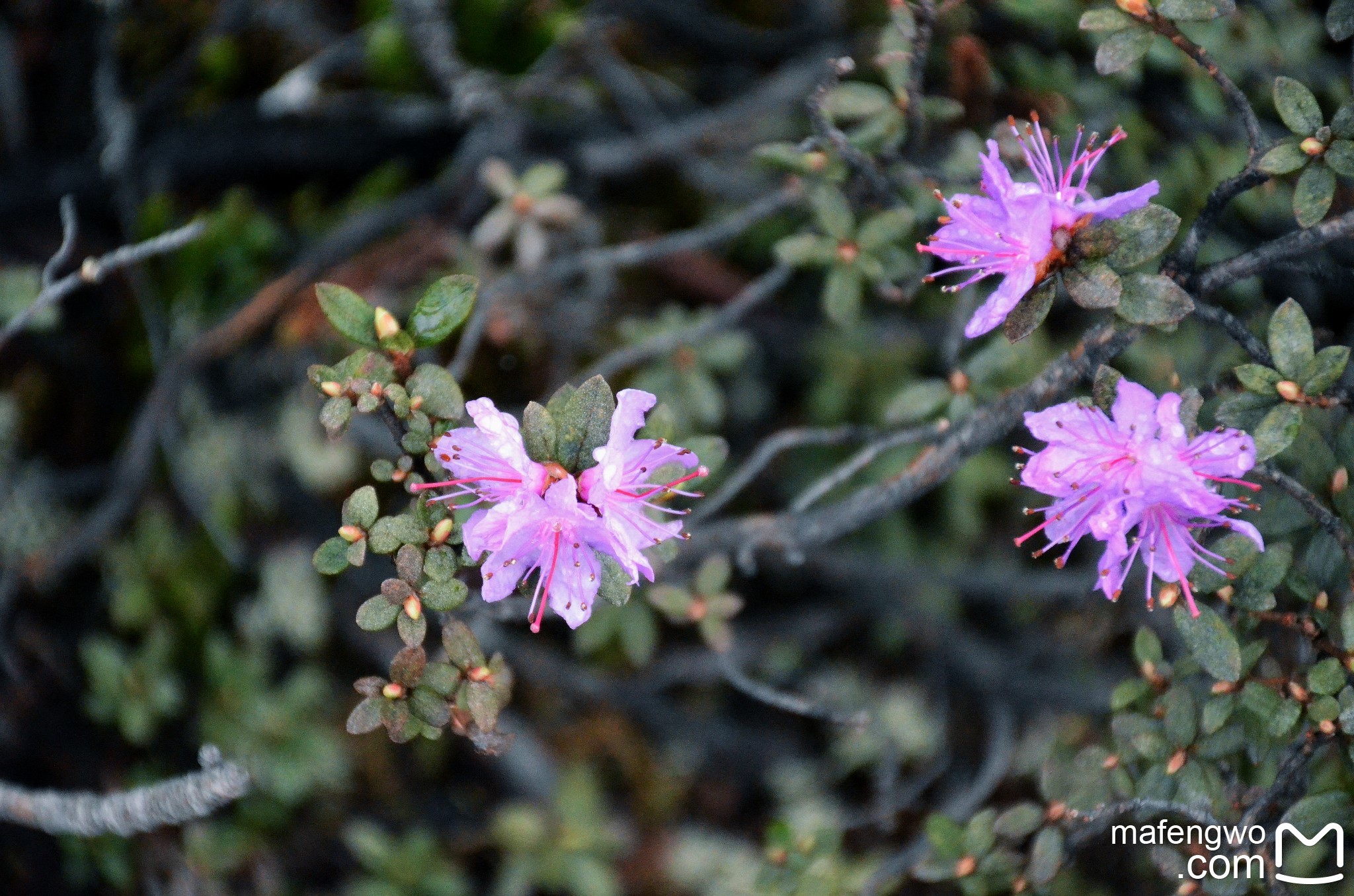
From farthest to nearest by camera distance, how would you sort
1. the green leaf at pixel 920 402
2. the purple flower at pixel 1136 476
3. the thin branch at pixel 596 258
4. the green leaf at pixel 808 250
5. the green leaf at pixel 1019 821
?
1. the thin branch at pixel 596 258
2. the green leaf at pixel 808 250
3. the green leaf at pixel 920 402
4. the green leaf at pixel 1019 821
5. the purple flower at pixel 1136 476

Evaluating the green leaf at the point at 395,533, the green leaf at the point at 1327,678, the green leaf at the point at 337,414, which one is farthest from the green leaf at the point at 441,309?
the green leaf at the point at 1327,678

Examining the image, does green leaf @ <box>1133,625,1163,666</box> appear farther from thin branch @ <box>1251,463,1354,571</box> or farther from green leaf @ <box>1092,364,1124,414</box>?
green leaf @ <box>1092,364,1124,414</box>

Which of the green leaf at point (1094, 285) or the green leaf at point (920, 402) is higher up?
the green leaf at point (1094, 285)

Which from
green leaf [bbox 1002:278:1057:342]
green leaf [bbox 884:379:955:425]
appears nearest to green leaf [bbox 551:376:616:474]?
green leaf [bbox 1002:278:1057:342]

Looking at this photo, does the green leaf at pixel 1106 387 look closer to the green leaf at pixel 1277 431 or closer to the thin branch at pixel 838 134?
the green leaf at pixel 1277 431

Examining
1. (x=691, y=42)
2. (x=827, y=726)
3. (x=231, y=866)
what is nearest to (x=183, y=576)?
(x=231, y=866)

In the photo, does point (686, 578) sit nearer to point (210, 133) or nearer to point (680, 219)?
point (680, 219)
